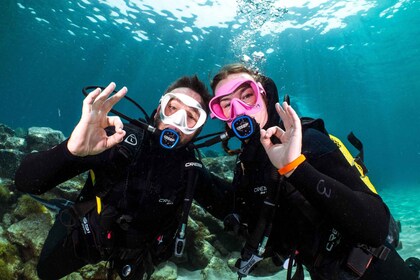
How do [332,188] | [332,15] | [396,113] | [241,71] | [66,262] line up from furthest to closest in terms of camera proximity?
[396,113]
[332,15]
[241,71]
[66,262]
[332,188]

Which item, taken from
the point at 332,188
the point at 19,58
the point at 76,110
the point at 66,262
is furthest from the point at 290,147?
the point at 76,110

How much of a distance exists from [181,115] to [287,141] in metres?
Answer: 1.51

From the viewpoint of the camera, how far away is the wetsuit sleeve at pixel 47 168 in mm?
2535

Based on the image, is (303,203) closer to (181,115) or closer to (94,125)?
(181,115)

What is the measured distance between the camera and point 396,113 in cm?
6384

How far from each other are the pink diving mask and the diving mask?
0.20 meters

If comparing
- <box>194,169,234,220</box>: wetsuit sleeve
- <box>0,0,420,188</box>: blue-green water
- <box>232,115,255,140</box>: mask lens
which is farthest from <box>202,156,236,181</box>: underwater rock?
<box>0,0,420,188</box>: blue-green water

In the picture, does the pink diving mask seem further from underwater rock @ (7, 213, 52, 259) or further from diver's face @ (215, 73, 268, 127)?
underwater rock @ (7, 213, 52, 259)

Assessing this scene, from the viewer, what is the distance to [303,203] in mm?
2541

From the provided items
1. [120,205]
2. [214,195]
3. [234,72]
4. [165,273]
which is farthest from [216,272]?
[234,72]

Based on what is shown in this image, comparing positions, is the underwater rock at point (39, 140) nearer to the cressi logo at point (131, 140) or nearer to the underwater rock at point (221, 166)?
the underwater rock at point (221, 166)

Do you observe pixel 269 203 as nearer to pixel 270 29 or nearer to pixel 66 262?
pixel 66 262

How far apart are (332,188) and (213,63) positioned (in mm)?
30894

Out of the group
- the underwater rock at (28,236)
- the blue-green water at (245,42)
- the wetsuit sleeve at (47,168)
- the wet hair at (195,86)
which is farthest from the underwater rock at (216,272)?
the blue-green water at (245,42)
